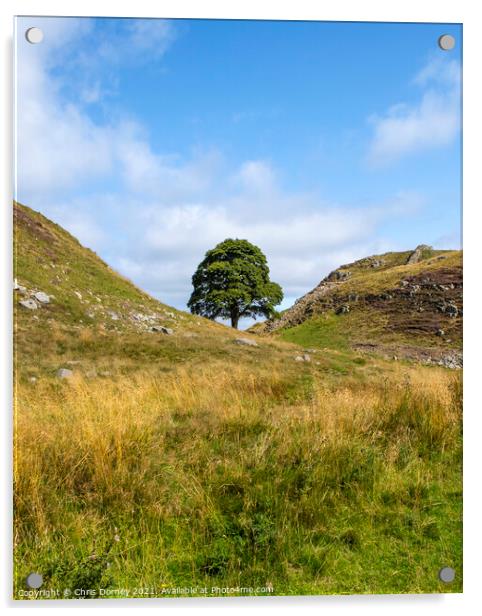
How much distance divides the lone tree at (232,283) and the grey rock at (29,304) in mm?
1824

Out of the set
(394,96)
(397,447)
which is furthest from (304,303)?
(394,96)

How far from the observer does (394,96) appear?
412 cm

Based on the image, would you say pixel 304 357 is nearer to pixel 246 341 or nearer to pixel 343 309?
pixel 343 309

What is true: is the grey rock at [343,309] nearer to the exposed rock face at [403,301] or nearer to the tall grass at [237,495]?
the exposed rock face at [403,301]

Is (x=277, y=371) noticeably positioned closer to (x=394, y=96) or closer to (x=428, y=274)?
(x=428, y=274)

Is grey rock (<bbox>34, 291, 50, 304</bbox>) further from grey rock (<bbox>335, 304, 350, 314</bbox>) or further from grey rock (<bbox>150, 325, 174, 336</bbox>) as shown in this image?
grey rock (<bbox>335, 304, 350, 314</bbox>)

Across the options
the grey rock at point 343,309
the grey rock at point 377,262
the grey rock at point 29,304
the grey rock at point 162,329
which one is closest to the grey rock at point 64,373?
the grey rock at point 29,304

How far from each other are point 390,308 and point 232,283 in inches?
94.2

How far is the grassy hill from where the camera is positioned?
3.04m

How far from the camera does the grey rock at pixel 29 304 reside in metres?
4.33

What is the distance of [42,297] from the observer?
4992 mm

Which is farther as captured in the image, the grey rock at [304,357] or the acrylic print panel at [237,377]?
the grey rock at [304,357]

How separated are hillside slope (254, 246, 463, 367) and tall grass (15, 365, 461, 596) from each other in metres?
0.84

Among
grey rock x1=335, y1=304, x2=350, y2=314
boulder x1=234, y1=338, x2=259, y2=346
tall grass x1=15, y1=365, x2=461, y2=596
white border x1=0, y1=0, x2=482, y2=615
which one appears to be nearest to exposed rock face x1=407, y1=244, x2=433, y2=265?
white border x1=0, y1=0, x2=482, y2=615
